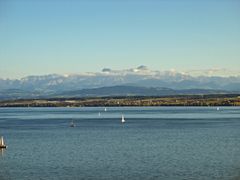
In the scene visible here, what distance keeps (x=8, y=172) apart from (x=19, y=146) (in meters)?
21.4

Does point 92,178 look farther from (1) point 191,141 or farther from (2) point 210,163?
(1) point 191,141

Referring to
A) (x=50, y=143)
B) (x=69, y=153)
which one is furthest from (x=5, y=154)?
(x=50, y=143)

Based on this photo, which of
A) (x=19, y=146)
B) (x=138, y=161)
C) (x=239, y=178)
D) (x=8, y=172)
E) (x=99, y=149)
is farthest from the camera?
(x=19, y=146)

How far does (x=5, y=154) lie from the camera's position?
185 ft

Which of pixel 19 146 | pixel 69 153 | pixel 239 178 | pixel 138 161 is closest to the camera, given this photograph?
pixel 239 178

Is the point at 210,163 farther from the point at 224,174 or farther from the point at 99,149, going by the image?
the point at 99,149

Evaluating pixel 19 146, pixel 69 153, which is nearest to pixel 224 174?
pixel 69 153

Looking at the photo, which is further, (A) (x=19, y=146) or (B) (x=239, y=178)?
(A) (x=19, y=146)

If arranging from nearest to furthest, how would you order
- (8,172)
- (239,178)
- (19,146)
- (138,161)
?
1. (239,178)
2. (8,172)
3. (138,161)
4. (19,146)

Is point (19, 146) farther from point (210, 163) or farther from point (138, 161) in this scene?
point (210, 163)

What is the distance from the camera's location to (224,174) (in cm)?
3906

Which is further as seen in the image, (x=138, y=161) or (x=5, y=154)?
(x=5, y=154)

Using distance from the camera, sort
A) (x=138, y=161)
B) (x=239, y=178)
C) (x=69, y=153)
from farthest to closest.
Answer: (x=69, y=153) → (x=138, y=161) → (x=239, y=178)

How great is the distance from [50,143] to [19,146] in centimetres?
424
